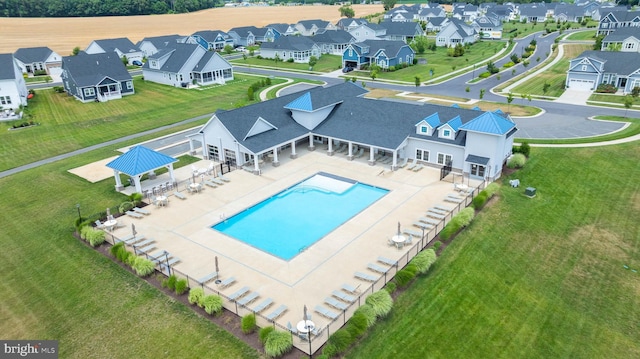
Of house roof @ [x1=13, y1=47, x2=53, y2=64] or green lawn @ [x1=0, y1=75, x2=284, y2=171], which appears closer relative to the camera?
green lawn @ [x1=0, y1=75, x2=284, y2=171]

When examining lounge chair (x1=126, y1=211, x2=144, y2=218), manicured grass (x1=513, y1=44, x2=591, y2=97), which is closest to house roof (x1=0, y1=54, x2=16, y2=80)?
lounge chair (x1=126, y1=211, x2=144, y2=218)

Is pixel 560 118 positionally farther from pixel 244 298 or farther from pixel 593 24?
pixel 593 24

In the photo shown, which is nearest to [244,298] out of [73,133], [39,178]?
[39,178]

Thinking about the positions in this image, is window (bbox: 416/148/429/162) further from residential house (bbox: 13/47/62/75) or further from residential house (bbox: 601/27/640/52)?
residential house (bbox: 13/47/62/75)

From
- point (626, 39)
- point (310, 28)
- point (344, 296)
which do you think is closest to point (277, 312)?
point (344, 296)

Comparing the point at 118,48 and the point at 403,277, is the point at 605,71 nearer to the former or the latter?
the point at 403,277
